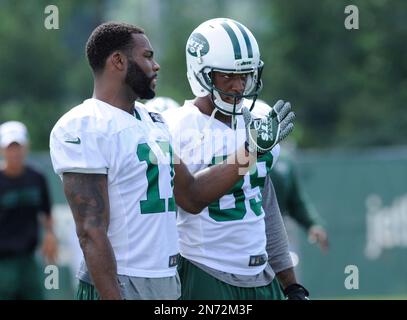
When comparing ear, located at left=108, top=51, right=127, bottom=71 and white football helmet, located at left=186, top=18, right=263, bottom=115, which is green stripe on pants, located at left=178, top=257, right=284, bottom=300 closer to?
white football helmet, located at left=186, top=18, right=263, bottom=115

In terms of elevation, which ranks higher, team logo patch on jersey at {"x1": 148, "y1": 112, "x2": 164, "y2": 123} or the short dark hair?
the short dark hair

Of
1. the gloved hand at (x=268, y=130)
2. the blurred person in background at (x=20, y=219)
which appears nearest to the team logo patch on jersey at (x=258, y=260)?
the gloved hand at (x=268, y=130)

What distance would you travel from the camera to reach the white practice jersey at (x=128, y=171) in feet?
14.9

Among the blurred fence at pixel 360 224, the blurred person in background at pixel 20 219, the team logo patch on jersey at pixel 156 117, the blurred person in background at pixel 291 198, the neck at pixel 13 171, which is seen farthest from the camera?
the blurred fence at pixel 360 224

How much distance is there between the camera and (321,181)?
46.0 ft

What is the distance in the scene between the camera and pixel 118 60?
4.83 metres

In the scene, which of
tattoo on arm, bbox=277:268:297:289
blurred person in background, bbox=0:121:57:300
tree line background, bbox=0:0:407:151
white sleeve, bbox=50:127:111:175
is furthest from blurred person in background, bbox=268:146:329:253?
tree line background, bbox=0:0:407:151

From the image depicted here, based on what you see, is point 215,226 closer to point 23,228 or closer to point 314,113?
point 23,228

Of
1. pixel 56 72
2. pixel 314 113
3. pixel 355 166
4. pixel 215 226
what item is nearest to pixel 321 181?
pixel 355 166

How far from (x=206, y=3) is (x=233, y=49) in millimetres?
26068

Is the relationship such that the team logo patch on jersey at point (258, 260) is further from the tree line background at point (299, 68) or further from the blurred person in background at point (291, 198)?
the tree line background at point (299, 68)

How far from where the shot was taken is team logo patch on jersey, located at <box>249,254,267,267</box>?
530cm

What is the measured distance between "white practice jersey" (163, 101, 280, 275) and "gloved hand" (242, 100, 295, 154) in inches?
16.2
